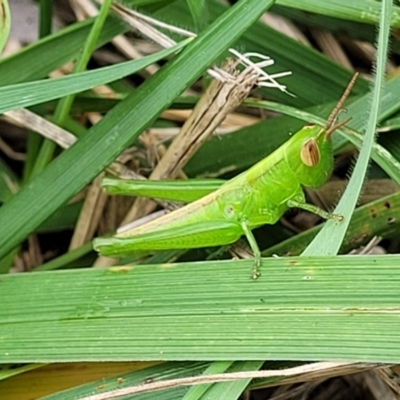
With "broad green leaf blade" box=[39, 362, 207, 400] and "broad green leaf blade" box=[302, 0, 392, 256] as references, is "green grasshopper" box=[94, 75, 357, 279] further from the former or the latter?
"broad green leaf blade" box=[39, 362, 207, 400]

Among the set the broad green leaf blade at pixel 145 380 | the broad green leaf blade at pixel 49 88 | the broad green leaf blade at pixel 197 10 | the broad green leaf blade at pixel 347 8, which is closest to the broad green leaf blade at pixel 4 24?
the broad green leaf blade at pixel 49 88

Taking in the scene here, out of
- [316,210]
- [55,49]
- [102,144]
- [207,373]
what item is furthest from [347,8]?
[207,373]

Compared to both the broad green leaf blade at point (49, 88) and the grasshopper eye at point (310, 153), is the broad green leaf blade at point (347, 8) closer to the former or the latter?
the grasshopper eye at point (310, 153)

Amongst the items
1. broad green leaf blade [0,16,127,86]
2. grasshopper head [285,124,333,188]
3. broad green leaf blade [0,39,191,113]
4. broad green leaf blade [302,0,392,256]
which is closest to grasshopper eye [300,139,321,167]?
grasshopper head [285,124,333,188]

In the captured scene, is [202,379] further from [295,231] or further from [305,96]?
[305,96]

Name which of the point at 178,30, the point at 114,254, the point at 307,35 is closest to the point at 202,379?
the point at 114,254

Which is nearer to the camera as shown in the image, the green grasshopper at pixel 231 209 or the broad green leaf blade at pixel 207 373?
the broad green leaf blade at pixel 207 373
